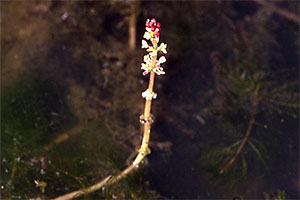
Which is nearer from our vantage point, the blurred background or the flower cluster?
the flower cluster

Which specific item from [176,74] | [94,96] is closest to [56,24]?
[94,96]

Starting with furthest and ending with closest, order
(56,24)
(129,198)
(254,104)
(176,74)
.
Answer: (56,24), (176,74), (254,104), (129,198)

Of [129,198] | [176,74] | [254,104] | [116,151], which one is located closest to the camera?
[129,198]

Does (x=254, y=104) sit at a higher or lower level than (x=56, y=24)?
lower

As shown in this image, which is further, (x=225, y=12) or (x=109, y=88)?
(x=225, y=12)

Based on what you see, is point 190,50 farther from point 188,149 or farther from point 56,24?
point 56,24

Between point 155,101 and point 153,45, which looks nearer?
point 153,45

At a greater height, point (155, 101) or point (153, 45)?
point (155, 101)

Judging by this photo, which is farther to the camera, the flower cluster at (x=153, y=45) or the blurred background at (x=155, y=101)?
the blurred background at (x=155, y=101)
